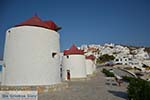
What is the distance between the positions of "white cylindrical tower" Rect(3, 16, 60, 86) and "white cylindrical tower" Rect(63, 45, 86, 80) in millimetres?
8928

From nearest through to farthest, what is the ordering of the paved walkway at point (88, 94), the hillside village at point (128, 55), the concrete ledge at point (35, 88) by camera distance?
the paved walkway at point (88, 94) → the concrete ledge at point (35, 88) → the hillside village at point (128, 55)

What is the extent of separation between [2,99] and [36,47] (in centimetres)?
645

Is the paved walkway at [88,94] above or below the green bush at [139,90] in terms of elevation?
below

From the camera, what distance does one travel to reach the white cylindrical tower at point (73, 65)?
67.1 ft

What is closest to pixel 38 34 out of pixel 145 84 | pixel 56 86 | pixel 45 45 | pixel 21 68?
pixel 45 45

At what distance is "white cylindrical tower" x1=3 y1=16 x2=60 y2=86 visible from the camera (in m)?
10.5

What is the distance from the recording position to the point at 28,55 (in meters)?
10.6

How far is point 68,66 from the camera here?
2073 cm

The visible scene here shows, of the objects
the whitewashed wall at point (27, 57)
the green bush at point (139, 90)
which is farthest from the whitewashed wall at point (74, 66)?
the green bush at point (139, 90)

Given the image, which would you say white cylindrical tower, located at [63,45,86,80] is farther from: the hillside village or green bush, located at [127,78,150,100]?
the hillside village

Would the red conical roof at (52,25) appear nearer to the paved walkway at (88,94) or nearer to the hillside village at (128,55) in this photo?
the paved walkway at (88,94)

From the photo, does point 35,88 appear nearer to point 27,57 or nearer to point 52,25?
point 27,57

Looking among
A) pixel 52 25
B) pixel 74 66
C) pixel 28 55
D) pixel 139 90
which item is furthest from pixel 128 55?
pixel 139 90

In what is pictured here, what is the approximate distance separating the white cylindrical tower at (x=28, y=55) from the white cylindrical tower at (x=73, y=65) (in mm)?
8928
